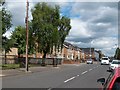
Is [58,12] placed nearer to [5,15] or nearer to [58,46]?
[58,46]

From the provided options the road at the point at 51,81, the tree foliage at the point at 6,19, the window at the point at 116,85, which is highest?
the tree foliage at the point at 6,19

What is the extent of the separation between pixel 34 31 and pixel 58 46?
560 cm

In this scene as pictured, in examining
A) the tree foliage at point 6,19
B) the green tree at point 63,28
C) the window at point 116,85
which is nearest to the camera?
the window at point 116,85

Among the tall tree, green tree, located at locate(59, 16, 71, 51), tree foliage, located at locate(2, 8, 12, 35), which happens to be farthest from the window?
green tree, located at locate(59, 16, 71, 51)

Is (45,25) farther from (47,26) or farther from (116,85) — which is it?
(116,85)

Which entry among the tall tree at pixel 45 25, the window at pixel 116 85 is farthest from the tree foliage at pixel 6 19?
the window at pixel 116 85

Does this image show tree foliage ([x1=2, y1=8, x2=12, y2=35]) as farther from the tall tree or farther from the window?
the window

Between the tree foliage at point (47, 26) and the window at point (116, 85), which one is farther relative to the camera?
the tree foliage at point (47, 26)

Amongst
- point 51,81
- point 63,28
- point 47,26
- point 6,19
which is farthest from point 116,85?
point 63,28

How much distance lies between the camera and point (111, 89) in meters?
5.75

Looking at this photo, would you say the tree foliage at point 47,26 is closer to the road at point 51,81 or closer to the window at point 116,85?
the road at point 51,81

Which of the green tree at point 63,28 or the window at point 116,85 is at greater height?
the green tree at point 63,28

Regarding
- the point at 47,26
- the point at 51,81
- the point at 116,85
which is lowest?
the point at 51,81

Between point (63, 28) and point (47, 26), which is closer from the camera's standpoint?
point (47, 26)
